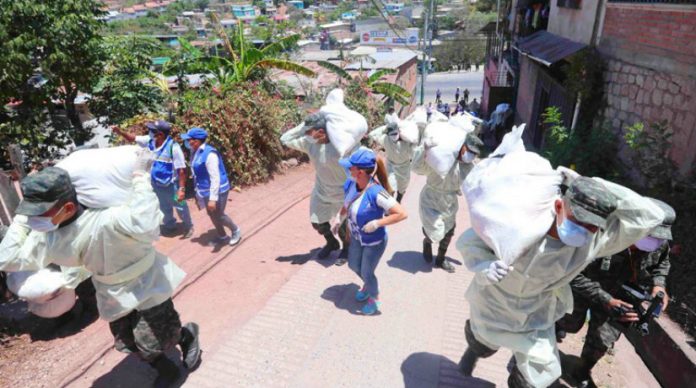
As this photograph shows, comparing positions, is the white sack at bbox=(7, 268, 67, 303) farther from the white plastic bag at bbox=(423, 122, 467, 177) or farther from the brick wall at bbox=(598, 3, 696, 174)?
the brick wall at bbox=(598, 3, 696, 174)

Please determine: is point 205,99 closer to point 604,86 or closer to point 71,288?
point 71,288

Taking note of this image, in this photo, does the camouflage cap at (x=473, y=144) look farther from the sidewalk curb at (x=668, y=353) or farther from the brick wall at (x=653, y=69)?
the brick wall at (x=653, y=69)

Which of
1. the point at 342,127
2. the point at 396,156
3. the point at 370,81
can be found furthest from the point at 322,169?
the point at 370,81

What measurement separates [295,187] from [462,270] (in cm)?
429

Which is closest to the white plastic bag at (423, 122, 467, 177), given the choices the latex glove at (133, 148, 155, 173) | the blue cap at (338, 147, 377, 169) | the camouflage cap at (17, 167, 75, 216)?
the blue cap at (338, 147, 377, 169)

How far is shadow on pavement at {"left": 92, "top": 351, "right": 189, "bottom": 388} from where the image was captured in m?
3.18

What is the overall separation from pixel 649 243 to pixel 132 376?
3.80m

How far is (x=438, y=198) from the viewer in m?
4.59

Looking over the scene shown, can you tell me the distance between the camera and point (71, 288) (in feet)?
9.57

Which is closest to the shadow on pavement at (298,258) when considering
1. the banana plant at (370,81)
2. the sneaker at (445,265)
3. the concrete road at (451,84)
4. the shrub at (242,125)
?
the sneaker at (445,265)

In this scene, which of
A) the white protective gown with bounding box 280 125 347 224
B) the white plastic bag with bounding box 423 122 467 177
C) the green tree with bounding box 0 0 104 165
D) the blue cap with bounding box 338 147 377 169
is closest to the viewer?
the blue cap with bounding box 338 147 377 169

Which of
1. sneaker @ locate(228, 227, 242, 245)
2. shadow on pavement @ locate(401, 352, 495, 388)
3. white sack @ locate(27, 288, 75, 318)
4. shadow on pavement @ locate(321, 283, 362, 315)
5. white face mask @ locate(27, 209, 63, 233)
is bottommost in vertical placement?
sneaker @ locate(228, 227, 242, 245)

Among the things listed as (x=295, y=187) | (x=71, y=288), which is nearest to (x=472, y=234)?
(x=71, y=288)

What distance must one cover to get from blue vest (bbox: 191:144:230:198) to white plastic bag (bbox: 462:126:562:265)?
3.52 meters
